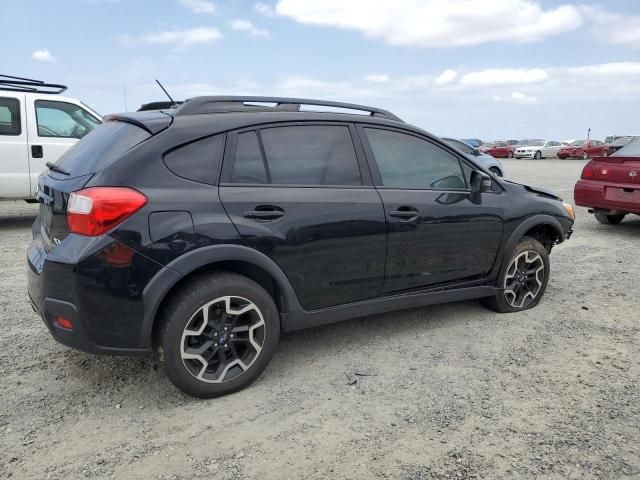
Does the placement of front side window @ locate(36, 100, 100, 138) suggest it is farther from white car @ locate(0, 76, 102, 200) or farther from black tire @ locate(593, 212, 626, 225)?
black tire @ locate(593, 212, 626, 225)

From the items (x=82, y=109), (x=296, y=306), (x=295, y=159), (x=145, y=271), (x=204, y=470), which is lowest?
(x=204, y=470)

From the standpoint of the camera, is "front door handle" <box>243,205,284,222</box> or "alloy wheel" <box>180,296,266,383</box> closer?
A: "alloy wheel" <box>180,296,266,383</box>

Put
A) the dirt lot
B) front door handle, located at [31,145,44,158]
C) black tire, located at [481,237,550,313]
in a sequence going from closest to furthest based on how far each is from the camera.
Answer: the dirt lot < black tire, located at [481,237,550,313] < front door handle, located at [31,145,44,158]

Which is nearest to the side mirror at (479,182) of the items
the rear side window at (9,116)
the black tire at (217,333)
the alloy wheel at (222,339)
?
the black tire at (217,333)

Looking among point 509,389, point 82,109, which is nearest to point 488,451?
point 509,389

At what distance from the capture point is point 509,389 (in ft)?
10.4

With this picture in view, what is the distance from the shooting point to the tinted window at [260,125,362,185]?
326 centimetres

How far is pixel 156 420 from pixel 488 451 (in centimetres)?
173

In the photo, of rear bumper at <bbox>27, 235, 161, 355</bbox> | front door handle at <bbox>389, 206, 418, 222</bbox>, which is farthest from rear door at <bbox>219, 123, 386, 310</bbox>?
rear bumper at <bbox>27, 235, 161, 355</bbox>

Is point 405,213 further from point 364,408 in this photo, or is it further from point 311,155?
point 364,408

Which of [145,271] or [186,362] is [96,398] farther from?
[145,271]

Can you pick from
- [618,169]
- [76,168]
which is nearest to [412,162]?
[76,168]

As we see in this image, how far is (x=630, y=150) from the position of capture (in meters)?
7.74

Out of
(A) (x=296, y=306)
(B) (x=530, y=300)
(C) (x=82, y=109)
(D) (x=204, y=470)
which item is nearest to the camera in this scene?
(D) (x=204, y=470)
